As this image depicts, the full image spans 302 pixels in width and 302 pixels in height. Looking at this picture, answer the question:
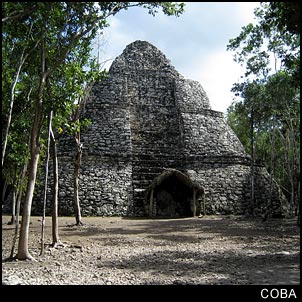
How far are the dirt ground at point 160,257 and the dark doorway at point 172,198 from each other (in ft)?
14.5

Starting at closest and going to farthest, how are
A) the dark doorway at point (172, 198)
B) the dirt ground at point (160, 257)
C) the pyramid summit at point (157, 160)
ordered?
the dirt ground at point (160, 257)
the pyramid summit at point (157, 160)
the dark doorway at point (172, 198)

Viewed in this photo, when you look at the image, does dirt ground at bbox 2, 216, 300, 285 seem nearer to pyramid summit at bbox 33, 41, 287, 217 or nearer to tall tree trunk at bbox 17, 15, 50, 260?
tall tree trunk at bbox 17, 15, 50, 260

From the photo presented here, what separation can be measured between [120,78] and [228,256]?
1820cm

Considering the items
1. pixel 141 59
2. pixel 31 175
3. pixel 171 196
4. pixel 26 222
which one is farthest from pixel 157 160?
pixel 26 222

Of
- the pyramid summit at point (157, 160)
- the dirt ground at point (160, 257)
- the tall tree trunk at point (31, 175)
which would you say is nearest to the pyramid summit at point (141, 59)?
the pyramid summit at point (157, 160)

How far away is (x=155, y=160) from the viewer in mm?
18000

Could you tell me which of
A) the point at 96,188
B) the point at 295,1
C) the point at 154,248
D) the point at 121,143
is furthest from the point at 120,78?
the point at 295,1

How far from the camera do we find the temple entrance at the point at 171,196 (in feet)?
51.3

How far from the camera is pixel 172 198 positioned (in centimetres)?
1648

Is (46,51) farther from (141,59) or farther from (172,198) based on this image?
(141,59)

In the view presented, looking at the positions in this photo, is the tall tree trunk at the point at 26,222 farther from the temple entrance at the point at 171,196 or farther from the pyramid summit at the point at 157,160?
the temple entrance at the point at 171,196

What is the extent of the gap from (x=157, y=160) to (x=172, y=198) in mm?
2509

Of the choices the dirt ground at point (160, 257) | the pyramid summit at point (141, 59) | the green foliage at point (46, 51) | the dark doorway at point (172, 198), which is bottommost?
the dirt ground at point (160, 257)

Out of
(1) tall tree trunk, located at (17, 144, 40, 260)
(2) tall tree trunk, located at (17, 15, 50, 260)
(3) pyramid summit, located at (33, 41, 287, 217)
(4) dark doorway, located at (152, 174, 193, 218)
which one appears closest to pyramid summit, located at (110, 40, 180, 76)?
(3) pyramid summit, located at (33, 41, 287, 217)
